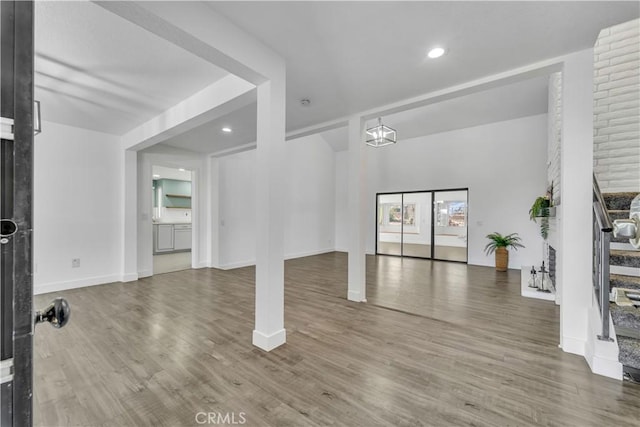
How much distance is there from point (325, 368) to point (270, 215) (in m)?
1.35

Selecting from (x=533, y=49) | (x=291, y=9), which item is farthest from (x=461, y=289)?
(x=291, y=9)

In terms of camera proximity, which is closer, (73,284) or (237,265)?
(73,284)

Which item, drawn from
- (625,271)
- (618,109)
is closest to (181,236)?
(625,271)

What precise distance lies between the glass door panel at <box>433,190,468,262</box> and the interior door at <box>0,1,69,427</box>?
25.4ft

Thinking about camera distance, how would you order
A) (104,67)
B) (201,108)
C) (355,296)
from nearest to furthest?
(104,67)
(201,108)
(355,296)

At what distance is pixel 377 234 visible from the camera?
838 centimetres

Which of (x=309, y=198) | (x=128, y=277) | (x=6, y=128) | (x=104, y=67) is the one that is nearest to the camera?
(x=6, y=128)

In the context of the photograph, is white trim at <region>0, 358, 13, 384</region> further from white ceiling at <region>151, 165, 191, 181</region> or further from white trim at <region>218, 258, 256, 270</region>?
white ceiling at <region>151, 165, 191, 181</region>

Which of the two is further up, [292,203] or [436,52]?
[436,52]

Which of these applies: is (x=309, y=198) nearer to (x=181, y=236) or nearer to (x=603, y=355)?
(x=181, y=236)

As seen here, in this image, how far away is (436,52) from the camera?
2.39m

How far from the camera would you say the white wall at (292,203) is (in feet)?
20.8

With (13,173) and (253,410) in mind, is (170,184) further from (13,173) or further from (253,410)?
(13,173)

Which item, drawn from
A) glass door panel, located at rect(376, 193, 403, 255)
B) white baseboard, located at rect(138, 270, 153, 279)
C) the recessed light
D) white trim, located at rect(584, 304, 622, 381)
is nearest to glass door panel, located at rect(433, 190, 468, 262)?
glass door panel, located at rect(376, 193, 403, 255)
